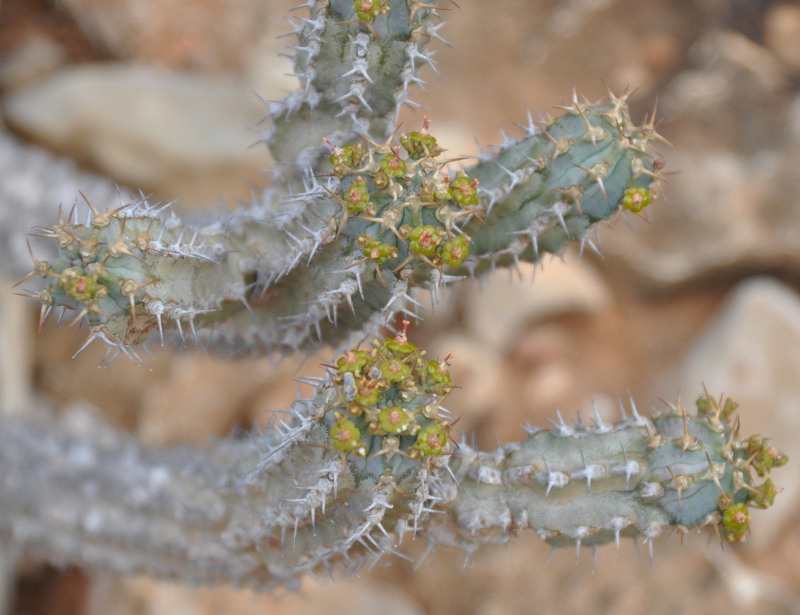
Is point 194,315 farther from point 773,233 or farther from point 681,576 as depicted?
point 773,233

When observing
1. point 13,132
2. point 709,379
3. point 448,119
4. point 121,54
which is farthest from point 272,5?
point 709,379

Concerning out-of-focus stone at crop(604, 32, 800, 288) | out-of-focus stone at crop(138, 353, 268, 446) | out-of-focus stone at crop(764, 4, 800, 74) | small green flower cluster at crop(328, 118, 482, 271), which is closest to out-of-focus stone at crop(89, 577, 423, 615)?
out-of-focus stone at crop(138, 353, 268, 446)

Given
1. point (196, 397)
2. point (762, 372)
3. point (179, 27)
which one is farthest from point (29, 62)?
point (762, 372)

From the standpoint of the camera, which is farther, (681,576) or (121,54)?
(121,54)

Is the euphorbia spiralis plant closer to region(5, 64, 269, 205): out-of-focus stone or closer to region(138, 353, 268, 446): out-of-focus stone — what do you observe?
region(138, 353, 268, 446): out-of-focus stone

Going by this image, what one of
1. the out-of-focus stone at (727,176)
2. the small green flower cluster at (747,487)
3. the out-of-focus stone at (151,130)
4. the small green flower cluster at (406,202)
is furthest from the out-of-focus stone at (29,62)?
the small green flower cluster at (747,487)

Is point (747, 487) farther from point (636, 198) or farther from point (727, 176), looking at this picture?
point (727, 176)
